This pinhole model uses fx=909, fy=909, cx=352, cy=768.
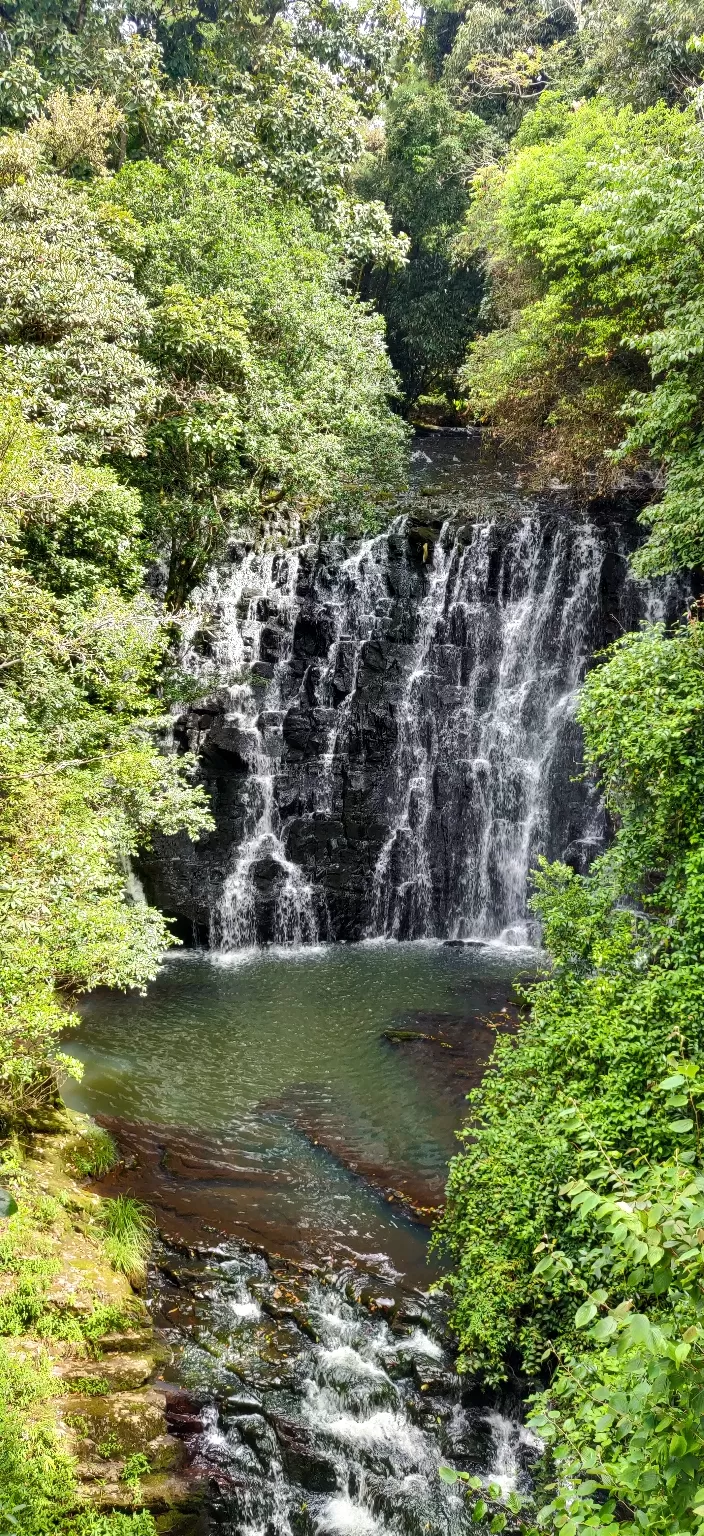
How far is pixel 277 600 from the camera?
20.8 m

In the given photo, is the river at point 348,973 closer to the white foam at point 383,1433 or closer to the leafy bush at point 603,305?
the white foam at point 383,1433

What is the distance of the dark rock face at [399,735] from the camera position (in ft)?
63.1

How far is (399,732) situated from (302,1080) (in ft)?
29.7

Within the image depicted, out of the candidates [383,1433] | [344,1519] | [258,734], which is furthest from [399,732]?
[344,1519]

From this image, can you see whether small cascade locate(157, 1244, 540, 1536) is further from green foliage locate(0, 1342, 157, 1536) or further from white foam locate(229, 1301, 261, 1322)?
green foliage locate(0, 1342, 157, 1536)

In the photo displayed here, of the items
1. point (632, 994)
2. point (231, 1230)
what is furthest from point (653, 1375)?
point (231, 1230)

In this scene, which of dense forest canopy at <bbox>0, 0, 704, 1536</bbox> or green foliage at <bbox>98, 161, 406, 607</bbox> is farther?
green foliage at <bbox>98, 161, 406, 607</bbox>

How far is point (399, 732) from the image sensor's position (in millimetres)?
20234

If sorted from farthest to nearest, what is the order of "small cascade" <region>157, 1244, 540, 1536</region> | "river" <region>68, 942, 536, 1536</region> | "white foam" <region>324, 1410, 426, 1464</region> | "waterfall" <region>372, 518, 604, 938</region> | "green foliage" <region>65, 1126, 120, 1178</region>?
"waterfall" <region>372, 518, 604, 938</region> → "green foliage" <region>65, 1126, 120, 1178</region> → "white foam" <region>324, 1410, 426, 1464</region> → "river" <region>68, 942, 536, 1536</region> → "small cascade" <region>157, 1244, 540, 1536</region>

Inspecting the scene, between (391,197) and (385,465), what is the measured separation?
554 inches

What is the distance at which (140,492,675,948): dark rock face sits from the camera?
19.2m

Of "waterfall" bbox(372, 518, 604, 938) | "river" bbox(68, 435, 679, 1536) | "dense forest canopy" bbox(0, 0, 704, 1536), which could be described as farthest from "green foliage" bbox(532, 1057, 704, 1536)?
"waterfall" bbox(372, 518, 604, 938)

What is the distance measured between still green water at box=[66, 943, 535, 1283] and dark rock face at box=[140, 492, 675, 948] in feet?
4.97

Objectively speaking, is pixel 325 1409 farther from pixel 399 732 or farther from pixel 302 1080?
pixel 399 732
